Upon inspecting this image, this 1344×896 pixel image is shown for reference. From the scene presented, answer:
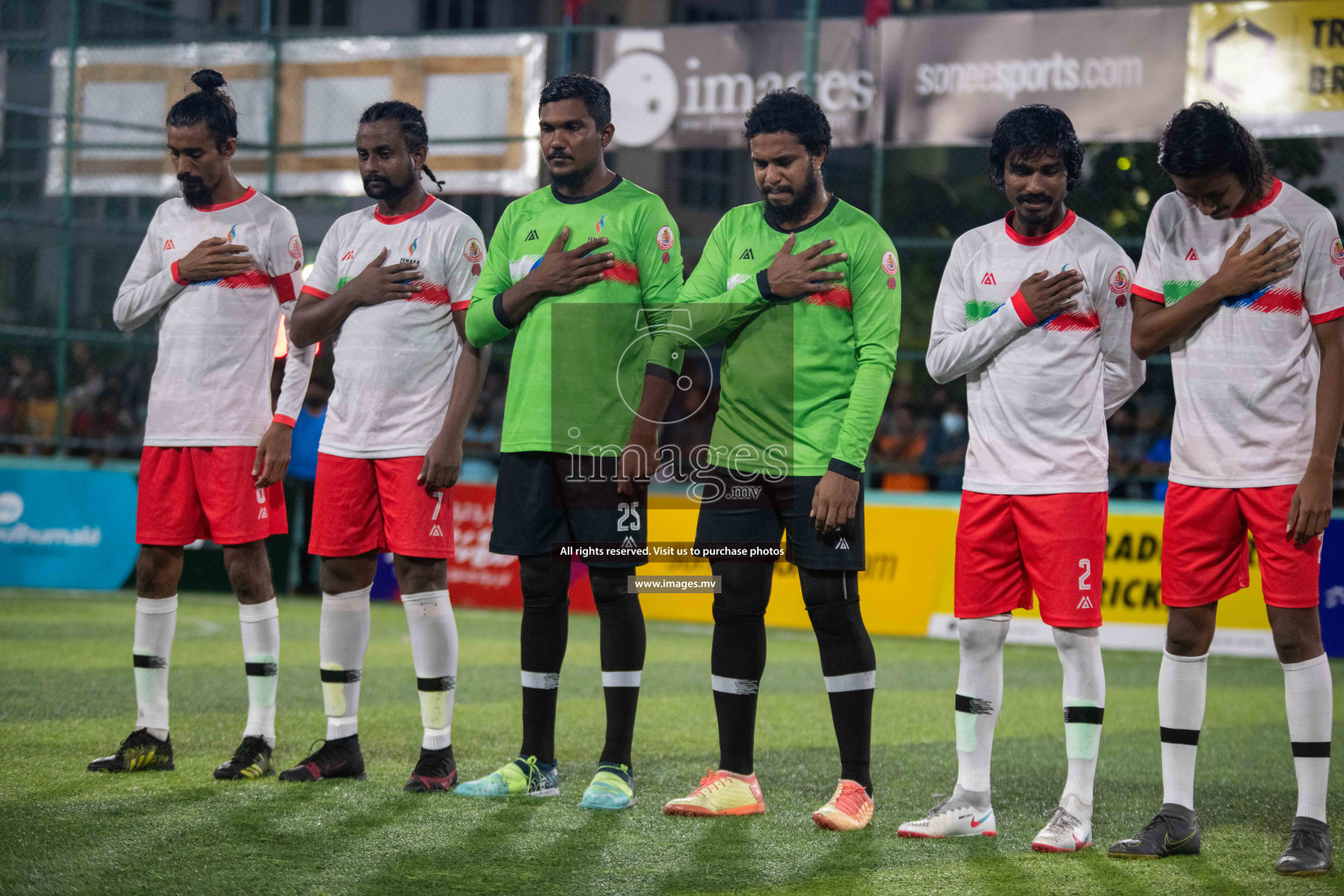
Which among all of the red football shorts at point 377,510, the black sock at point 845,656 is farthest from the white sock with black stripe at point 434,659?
the black sock at point 845,656

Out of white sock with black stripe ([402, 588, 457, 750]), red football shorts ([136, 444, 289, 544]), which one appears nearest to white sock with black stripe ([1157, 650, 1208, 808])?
white sock with black stripe ([402, 588, 457, 750])

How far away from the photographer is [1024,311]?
4.32m

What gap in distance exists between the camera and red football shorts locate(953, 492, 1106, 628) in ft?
14.2

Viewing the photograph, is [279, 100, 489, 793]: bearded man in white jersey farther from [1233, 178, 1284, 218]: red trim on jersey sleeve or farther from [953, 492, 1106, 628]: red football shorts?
[1233, 178, 1284, 218]: red trim on jersey sleeve

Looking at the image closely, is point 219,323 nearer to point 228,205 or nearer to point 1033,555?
point 228,205

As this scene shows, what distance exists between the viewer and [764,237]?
4680mm

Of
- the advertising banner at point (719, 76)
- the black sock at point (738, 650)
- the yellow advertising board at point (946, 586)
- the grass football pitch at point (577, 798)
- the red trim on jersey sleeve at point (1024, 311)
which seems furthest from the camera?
the advertising banner at point (719, 76)

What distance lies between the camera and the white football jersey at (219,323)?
5.39 meters

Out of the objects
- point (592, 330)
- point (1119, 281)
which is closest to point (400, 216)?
point (592, 330)

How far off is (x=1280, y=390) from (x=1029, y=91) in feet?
24.1

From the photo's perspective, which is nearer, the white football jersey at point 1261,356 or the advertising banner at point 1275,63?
the white football jersey at point 1261,356

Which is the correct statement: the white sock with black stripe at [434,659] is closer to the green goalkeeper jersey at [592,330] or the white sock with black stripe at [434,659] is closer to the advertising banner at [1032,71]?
the green goalkeeper jersey at [592,330]

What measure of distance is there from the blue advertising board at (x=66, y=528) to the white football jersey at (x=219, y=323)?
7839 millimetres

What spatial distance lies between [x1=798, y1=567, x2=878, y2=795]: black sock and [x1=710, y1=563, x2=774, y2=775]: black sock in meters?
0.17
